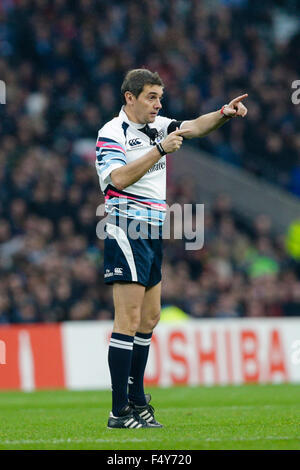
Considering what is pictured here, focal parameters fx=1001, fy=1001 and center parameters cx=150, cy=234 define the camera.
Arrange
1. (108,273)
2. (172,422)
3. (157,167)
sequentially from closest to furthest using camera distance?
(108,273)
(157,167)
(172,422)

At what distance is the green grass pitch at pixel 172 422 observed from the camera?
5.79 metres

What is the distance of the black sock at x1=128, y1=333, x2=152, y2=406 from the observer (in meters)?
7.10

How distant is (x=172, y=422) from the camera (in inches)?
289

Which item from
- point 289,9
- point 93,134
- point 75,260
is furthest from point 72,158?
point 289,9

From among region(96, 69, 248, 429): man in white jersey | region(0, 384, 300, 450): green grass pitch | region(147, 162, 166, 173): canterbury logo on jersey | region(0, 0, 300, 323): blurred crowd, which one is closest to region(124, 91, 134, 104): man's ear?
region(96, 69, 248, 429): man in white jersey

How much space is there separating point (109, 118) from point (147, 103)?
11888 mm

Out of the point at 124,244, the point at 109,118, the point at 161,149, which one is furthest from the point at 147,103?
the point at 109,118

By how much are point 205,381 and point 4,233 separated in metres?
4.15

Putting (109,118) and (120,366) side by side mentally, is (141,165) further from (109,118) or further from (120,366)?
(109,118)

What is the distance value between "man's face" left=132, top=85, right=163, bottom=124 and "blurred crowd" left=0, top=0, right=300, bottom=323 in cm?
845

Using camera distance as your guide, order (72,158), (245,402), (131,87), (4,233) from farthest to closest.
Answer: (72,158), (4,233), (245,402), (131,87)

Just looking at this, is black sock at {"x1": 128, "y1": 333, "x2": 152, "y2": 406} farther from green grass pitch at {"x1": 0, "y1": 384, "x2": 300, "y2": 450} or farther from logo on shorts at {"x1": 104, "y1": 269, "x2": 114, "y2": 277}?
logo on shorts at {"x1": 104, "y1": 269, "x2": 114, "y2": 277}
